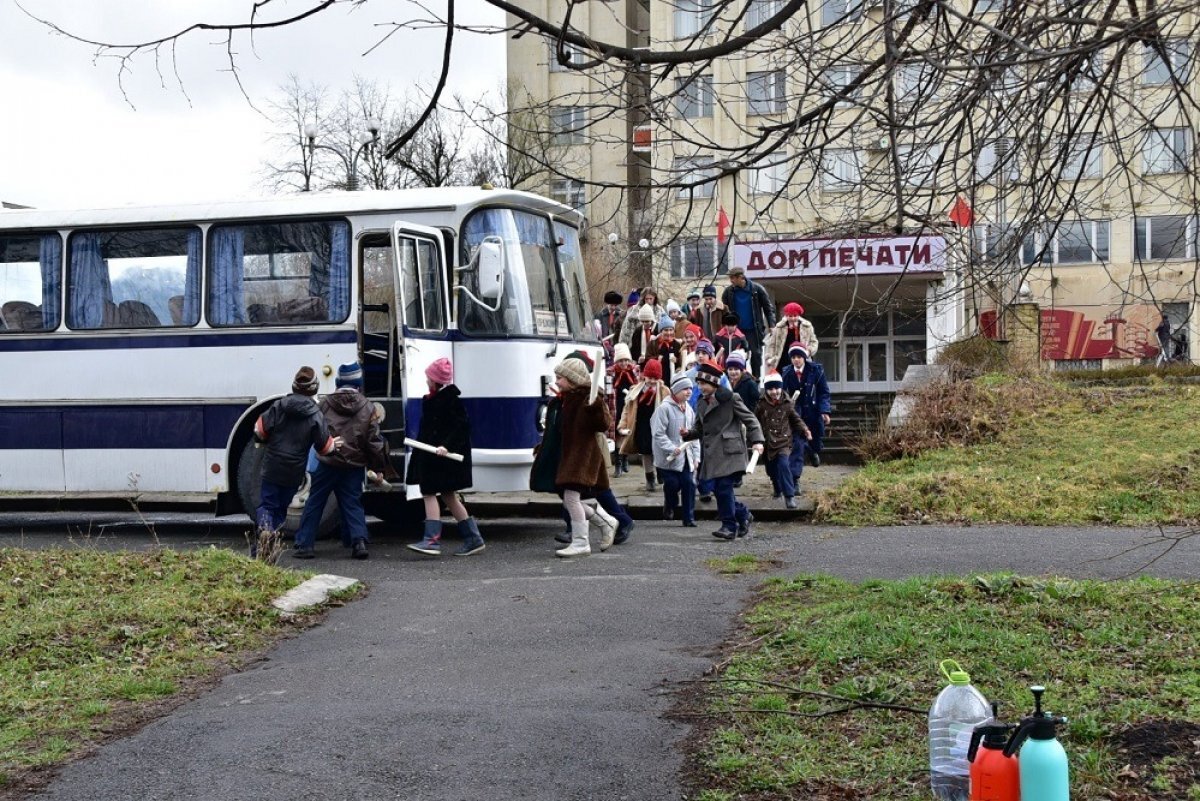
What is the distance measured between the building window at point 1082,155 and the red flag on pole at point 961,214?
0.51 metres

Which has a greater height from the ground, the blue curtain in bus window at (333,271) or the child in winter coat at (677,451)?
the blue curtain in bus window at (333,271)

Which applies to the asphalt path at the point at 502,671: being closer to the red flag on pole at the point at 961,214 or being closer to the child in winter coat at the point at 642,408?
the child in winter coat at the point at 642,408

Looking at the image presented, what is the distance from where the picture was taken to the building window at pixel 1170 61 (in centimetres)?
621

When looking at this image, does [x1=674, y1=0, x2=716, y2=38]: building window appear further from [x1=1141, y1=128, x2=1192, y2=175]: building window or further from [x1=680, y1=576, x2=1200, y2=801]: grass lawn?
[x1=680, y1=576, x2=1200, y2=801]: grass lawn

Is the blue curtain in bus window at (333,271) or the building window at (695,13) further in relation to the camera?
the blue curtain in bus window at (333,271)

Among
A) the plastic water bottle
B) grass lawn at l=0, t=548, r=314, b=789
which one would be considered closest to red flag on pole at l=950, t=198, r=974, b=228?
the plastic water bottle

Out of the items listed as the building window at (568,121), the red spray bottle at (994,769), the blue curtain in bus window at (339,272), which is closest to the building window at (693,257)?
the building window at (568,121)

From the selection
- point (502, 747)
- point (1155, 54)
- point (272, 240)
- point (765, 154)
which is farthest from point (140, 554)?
point (1155, 54)

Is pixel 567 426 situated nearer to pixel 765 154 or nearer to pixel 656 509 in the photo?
pixel 656 509

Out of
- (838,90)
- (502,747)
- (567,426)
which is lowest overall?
(502,747)

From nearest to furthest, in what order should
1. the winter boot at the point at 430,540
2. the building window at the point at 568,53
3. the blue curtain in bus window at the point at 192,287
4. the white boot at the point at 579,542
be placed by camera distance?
1. the building window at the point at 568,53
2. the white boot at the point at 579,542
3. the winter boot at the point at 430,540
4. the blue curtain in bus window at the point at 192,287

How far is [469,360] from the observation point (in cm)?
1409

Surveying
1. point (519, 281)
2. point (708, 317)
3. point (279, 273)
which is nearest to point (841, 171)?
point (519, 281)

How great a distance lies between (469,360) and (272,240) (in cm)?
245
